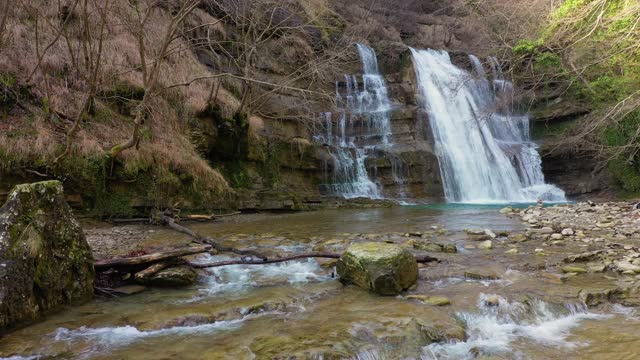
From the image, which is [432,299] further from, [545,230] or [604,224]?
[604,224]

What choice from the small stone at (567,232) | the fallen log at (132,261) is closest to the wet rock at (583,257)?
the small stone at (567,232)

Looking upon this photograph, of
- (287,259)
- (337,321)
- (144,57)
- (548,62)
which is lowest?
(337,321)

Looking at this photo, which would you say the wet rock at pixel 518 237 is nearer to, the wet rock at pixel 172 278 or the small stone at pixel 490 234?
the small stone at pixel 490 234

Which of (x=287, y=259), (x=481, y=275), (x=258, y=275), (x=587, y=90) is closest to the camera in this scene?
(x=481, y=275)

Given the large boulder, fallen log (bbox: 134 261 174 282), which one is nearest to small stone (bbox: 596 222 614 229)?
fallen log (bbox: 134 261 174 282)

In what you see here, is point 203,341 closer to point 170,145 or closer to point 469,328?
point 469,328

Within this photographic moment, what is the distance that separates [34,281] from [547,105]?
24.6 m

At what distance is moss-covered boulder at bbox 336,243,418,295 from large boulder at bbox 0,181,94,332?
2.79 m

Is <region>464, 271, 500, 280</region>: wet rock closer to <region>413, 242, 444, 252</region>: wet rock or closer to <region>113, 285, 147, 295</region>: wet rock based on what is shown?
<region>413, 242, 444, 252</region>: wet rock

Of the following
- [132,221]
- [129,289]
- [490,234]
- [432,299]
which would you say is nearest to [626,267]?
[490,234]

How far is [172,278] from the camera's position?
4.37 metres

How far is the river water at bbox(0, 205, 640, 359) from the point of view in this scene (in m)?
2.94

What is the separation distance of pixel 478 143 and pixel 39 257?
1862cm

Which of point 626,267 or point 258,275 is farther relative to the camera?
point 258,275
